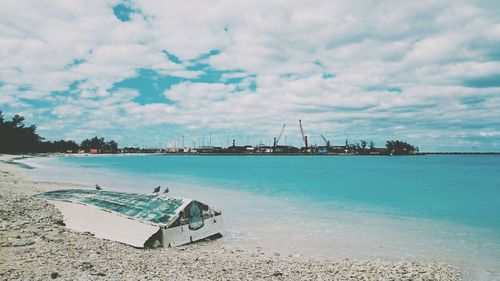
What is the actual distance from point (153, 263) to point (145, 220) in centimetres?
374

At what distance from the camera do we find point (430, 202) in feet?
103

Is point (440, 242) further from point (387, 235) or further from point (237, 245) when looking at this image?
point (237, 245)

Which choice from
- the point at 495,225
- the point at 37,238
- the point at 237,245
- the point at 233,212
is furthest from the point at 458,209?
the point at 37,238

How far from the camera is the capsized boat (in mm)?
12164

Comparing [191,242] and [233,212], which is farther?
[233,212]

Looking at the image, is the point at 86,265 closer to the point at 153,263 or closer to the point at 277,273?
the point at 153,263

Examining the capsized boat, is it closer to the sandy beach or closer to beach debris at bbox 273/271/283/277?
the sandy beach

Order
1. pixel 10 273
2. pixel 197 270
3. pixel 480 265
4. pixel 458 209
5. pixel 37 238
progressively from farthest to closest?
A: 1. pixel 458 209
2. pixel 480 265
3. pixel 37 238
4. pixel 197 270
5. pixel 10 273

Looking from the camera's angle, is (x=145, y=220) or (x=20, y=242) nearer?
(x=20, y=242)

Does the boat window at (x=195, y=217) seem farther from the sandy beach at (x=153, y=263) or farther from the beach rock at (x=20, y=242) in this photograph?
the beach rock at (x=20, y=242)

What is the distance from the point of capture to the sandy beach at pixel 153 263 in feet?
26.1

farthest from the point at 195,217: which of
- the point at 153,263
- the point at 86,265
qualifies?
the point at 86,265

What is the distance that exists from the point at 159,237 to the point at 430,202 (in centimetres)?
2648

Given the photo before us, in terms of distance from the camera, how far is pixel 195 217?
13.5m
